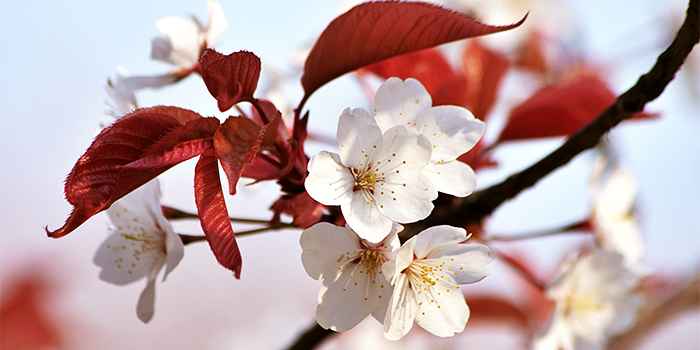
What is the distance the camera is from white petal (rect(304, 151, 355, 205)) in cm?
39

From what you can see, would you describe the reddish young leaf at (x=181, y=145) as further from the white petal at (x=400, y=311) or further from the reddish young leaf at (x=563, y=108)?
the reddish young leaf at (x=563, y=108)

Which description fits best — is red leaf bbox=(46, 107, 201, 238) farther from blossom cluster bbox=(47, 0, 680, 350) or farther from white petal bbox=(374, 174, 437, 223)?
white petal bbox=(374, 174, 437, 223)

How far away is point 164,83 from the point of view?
59cm

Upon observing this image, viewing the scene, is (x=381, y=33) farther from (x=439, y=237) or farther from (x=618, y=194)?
(x=618, y=194)

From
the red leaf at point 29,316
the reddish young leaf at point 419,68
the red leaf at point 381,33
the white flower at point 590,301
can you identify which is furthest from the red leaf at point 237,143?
the red leaf at point 29,316

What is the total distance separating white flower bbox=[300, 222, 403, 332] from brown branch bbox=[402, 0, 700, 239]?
0.10 meters

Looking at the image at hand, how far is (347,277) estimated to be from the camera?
433mm

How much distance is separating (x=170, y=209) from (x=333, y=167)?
243 millimetres

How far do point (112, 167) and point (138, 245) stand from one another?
0.16m

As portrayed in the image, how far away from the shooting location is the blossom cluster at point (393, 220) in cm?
40

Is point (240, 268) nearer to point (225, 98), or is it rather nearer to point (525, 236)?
point (225, 98)

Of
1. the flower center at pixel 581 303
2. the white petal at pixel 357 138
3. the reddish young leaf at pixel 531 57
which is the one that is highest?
the white petal at pixel 357 138

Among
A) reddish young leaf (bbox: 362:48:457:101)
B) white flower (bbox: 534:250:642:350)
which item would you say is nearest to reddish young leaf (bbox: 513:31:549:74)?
reddish young leaf (bbox: 362:48:457:101)

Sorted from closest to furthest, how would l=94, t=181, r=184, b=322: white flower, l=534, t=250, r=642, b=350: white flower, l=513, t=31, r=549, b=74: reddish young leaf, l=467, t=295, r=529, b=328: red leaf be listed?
l=94, t=181, r=184, b=322: white flower, l=534, t=250, r=642, b=350: white flower, l=467, t=295, r=529, b=328: red leaf, l=513, t=31, r=549, b=74: reddish young leaf
